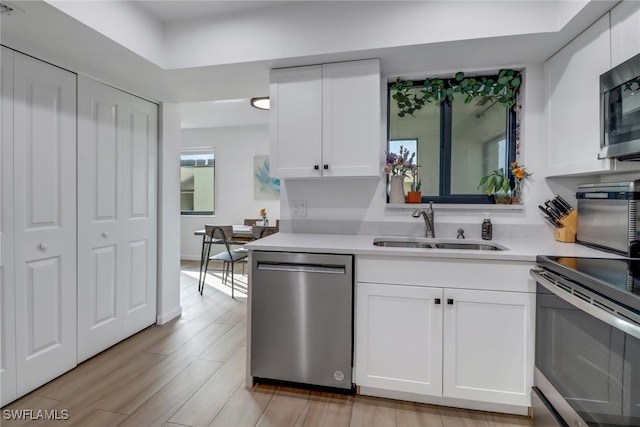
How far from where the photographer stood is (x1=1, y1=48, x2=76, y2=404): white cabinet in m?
1.80

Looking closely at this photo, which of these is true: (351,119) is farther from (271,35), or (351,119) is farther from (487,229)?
(487,229)

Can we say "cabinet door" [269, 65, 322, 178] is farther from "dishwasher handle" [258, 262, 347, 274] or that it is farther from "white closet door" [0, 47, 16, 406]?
"white closet door" [0, 47, 16, 406]

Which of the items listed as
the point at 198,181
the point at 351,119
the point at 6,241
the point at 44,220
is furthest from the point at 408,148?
the point at 198,181

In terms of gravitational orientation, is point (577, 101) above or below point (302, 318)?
above

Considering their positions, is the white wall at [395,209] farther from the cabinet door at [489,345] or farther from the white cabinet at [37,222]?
the white cabinet at [37,222]

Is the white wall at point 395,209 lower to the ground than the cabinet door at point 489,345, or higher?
higher

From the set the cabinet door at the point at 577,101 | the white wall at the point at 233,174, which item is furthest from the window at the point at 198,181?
the cabinet door at the point at 577,101

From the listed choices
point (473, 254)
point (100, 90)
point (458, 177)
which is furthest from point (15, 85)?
point (458, 177)

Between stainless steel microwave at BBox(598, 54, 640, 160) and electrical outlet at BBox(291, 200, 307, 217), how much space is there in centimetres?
179

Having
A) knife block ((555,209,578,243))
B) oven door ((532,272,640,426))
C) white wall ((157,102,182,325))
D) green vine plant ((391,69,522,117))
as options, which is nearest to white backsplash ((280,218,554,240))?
knife block ((555,209,578,243))

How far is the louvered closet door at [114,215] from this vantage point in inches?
89.4

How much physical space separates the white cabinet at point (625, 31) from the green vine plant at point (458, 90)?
0.65 m

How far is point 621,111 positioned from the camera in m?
1.53

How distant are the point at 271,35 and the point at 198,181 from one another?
4.45m
